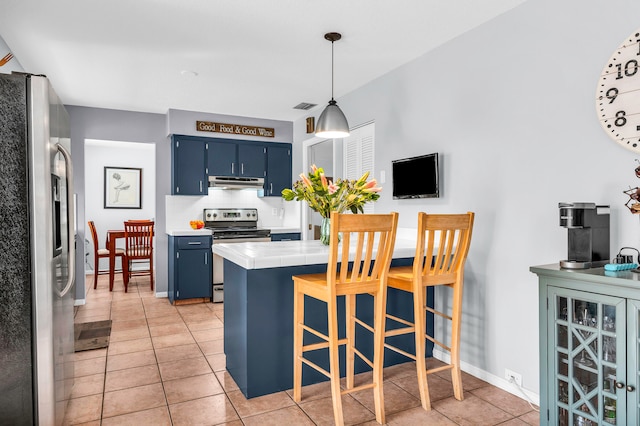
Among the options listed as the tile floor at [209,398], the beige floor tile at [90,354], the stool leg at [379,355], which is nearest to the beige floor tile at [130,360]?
the tile floor at [209,398]

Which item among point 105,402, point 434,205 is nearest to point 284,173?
point 434,205

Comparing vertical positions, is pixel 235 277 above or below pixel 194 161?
below

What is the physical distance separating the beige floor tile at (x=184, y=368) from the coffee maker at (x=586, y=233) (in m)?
2.45

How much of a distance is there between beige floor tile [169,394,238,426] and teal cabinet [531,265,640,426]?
1676 mm

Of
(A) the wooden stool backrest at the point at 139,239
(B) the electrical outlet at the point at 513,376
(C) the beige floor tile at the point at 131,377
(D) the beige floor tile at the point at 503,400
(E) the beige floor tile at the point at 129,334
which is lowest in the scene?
(D) the beige floor tile at the point at 503,400

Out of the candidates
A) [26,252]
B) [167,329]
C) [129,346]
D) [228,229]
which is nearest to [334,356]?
[26,252]

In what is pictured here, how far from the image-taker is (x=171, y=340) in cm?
379

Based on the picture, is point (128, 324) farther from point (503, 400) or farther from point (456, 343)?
point (503, 400)

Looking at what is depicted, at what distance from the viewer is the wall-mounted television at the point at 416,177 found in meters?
3.29

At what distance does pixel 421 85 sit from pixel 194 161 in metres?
3.18

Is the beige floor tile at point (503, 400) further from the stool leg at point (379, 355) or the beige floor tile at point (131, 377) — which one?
the beige floor tile at point (131, 377)

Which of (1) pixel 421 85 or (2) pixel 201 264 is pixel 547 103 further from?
(2) pixel 201 264

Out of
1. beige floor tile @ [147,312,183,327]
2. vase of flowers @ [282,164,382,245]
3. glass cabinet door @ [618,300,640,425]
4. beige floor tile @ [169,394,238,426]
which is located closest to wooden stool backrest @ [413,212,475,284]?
vase of flowers @ [282,164,382,245]

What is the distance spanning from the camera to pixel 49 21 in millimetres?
2879
